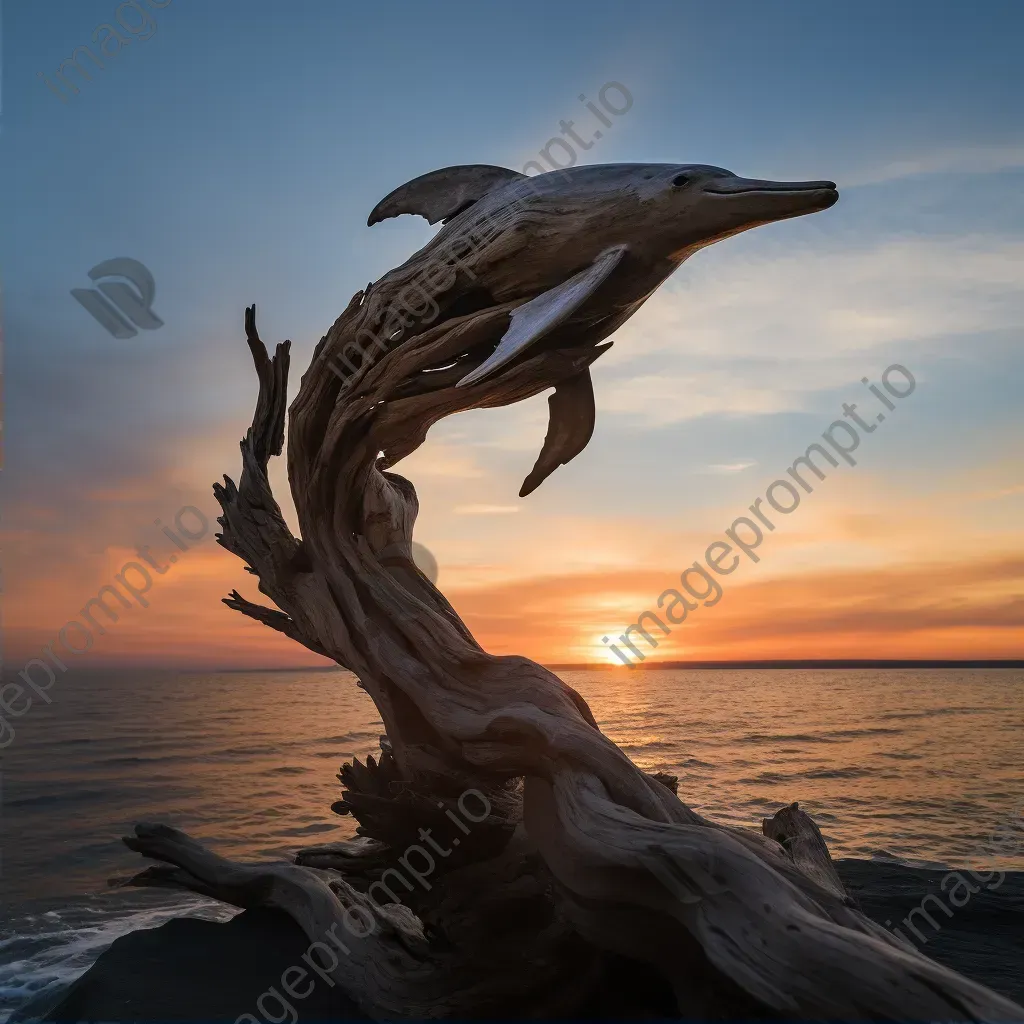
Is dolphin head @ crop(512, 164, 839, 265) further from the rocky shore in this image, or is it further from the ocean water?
the ocean water

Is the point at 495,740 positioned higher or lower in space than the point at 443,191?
lower

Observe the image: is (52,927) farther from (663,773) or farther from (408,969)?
(663,773)

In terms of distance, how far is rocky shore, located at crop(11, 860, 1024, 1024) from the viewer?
3.69 metres

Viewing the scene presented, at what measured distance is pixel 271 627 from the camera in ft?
17.0

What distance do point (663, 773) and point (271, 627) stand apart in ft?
9.03

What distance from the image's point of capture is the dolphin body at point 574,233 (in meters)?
3.42

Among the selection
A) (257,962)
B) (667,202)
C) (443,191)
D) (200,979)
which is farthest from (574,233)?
(200,979)

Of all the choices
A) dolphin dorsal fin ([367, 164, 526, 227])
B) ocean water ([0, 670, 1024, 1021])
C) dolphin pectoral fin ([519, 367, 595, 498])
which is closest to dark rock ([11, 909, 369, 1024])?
ocean water ([0, 670, 1024, 1021])

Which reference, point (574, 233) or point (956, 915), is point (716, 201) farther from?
point (956, 915)

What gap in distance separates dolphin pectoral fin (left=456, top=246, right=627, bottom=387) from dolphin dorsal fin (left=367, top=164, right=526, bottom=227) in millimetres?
1056

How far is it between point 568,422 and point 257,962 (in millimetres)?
3404

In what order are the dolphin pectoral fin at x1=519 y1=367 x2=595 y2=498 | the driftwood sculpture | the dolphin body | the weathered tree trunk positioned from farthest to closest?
1. the dolphin pectoral fin at x1=519 y1=367 x2=595 y2=498
2. the dolphin body
3. the driftwood sculpture
4. the weathered tree trunk

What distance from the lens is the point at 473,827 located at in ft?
12.8

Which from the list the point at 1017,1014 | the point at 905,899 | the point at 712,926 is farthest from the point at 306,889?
the point at 905,899
